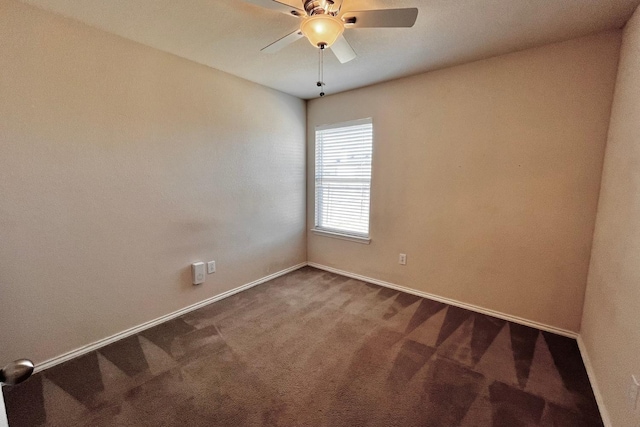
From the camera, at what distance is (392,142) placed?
2957mm

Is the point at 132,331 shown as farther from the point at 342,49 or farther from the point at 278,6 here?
the point at 342,49

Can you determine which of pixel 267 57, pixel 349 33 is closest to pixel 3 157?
pixel 267 57

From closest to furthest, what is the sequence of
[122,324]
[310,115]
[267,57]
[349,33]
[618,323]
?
[618,323], [349,33], [122,324], [267,57], [310,115]

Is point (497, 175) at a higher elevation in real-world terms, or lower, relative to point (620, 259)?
higher

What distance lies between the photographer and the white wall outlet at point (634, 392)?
118 cm

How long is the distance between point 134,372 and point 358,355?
1.49 meters

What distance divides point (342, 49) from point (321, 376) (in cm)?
213

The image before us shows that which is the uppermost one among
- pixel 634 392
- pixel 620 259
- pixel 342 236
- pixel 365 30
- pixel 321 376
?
pixel 365 30

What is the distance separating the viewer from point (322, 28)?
58.1 inches

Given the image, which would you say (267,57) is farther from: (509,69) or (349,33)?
(509,69)

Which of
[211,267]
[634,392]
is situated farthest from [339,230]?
[634,392]

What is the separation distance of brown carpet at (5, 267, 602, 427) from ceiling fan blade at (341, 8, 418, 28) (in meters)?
2.09

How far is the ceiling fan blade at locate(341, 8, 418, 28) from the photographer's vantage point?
140 centimetres

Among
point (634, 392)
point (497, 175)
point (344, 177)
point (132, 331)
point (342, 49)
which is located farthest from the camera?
point (344, 177)
